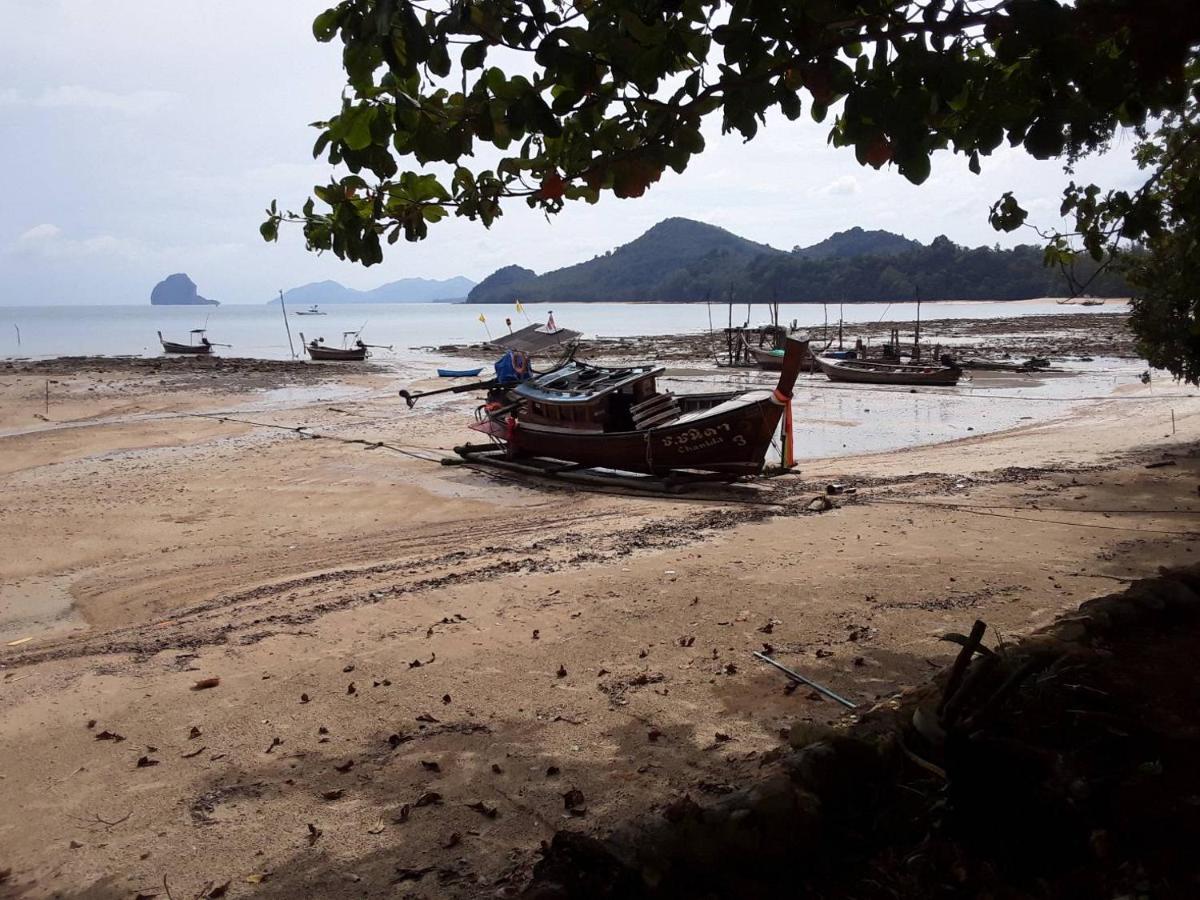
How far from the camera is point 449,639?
6027mm

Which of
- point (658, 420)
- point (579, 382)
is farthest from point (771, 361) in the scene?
point (658, 420)

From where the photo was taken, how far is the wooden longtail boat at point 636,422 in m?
12.7

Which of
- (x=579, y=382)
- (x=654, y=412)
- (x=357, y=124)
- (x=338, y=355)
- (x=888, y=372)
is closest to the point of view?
(x=357, y=124)

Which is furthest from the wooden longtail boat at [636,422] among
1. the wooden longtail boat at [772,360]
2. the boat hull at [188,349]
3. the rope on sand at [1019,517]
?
the boat hull at [188,349]

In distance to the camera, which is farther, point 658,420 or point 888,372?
point 888,372

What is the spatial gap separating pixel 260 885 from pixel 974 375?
35.9 meters

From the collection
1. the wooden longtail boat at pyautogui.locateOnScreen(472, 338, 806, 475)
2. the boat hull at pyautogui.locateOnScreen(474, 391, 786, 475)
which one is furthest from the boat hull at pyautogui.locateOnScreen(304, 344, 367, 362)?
the boat hull at pyautogui.locateOnScreen(474, 391, 786, 475)

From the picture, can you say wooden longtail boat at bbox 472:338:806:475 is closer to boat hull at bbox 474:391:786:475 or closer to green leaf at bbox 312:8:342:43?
boat hull at bbox 474:391:786:475

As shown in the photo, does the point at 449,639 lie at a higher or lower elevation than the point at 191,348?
lower

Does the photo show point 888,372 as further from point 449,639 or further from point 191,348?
point 191,348

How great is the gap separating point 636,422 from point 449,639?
8604 mm

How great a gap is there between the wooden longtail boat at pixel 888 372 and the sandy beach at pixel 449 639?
54.9ft

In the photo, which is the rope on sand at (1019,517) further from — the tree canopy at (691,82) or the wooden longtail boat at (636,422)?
the tree canopy at (691,82)

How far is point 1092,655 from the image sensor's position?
11.6 ft
